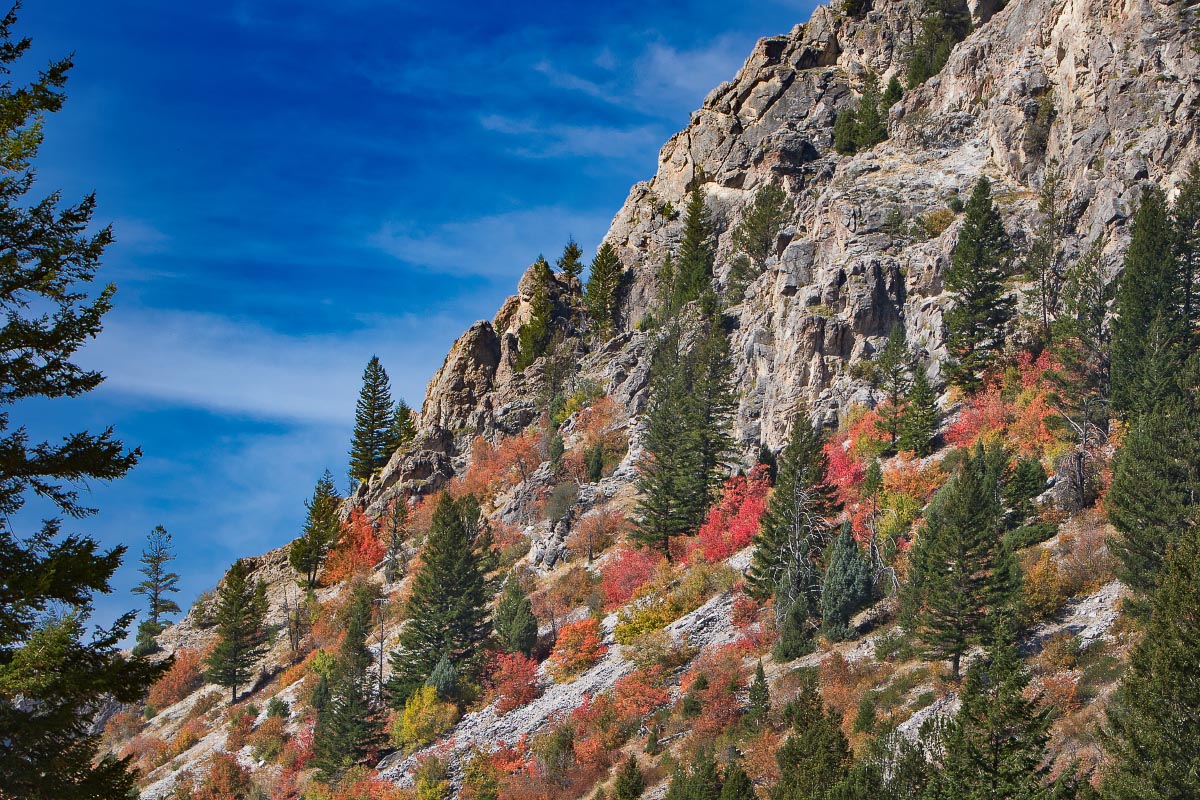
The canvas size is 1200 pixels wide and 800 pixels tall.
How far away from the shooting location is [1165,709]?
860 inches

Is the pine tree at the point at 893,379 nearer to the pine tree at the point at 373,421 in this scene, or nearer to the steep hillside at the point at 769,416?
the steep hillside at the point at 769,416

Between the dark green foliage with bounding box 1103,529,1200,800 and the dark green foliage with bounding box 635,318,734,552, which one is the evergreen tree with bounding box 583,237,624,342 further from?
the dark green foliage with bounding box 1103,529,1200,800

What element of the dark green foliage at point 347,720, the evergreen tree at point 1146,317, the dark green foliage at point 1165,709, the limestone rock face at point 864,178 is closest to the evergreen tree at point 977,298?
the limestone rock face at point 864,178

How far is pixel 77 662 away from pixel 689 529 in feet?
179

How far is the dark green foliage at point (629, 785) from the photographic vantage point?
119 ft

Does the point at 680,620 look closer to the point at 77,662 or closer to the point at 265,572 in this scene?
the point at 77,662

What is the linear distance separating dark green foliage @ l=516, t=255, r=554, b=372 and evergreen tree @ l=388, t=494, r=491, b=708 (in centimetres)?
4941

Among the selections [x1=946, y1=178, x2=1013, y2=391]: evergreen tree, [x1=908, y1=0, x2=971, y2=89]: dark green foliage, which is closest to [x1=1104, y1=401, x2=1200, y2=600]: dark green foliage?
[x1=946, y1=178, x2=1013, y2=391]: evergreen tree

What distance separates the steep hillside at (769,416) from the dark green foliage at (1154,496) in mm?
2771

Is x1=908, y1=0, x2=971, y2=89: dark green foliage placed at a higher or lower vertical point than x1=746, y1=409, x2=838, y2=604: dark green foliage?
higher

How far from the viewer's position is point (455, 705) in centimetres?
5362

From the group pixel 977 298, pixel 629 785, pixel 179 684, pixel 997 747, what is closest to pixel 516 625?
pixel 629 785

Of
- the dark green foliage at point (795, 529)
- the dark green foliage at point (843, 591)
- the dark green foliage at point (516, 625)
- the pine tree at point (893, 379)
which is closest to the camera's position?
the dark green foliage at point (843, 591)

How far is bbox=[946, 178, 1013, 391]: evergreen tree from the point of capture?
214 feet
